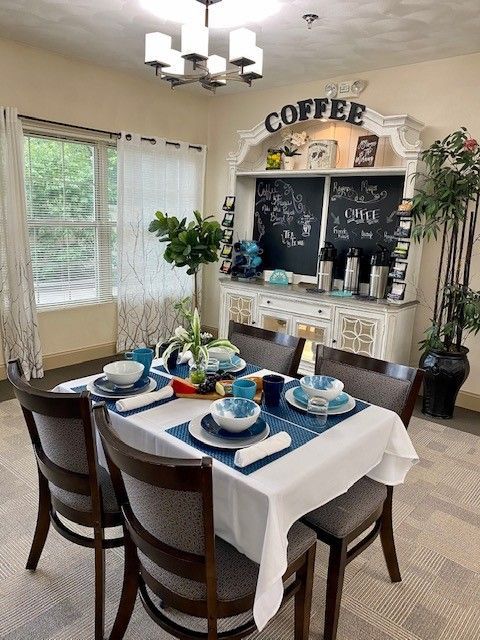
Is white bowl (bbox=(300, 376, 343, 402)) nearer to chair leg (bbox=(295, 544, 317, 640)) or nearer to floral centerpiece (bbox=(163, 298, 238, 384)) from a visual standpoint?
floral centerpiece (bbox=(163, 298, 238, 384))

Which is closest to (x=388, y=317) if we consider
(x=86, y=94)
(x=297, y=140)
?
(x=297, y=140)

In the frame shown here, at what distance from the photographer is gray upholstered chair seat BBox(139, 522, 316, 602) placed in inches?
51.3

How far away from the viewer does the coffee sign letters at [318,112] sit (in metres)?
3.73

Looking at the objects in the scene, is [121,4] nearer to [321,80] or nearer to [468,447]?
[321,80]

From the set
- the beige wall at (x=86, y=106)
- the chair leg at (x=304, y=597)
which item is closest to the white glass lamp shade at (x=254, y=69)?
the chair leg at (x=304, y=597)

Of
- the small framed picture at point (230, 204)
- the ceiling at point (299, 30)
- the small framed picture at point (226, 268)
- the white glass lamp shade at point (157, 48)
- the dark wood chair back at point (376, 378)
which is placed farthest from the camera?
the small framed picture at point (226, 268)

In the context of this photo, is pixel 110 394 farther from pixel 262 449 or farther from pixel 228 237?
pixel 228 237

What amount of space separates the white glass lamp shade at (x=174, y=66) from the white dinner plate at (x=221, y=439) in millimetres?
1914

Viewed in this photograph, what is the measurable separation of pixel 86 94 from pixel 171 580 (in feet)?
13.8

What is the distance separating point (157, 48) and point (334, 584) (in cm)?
253

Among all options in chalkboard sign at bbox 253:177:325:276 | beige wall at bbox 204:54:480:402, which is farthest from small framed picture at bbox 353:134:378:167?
chalkboard sign at bbox 253:177:325:276

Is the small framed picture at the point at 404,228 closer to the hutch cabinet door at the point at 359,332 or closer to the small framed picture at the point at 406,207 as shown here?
the small framed picture at the point at 406,207

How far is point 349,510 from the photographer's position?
168cm

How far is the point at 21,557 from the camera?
204cm
